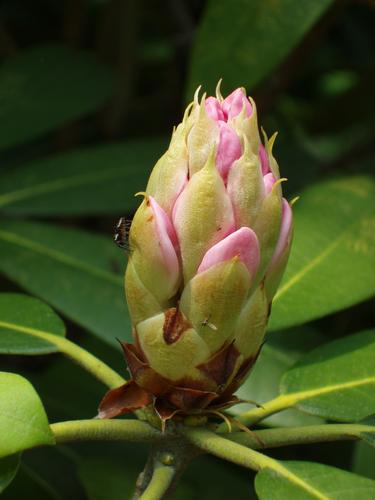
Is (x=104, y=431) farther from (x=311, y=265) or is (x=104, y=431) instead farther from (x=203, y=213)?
(x=311, y=265)

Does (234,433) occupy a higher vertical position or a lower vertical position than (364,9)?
lower

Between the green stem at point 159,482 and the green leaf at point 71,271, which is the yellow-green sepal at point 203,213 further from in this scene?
the green leaf at point 71,271

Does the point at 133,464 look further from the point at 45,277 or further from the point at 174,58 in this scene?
the point at 174,58

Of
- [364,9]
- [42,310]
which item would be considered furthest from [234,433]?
[364,9]

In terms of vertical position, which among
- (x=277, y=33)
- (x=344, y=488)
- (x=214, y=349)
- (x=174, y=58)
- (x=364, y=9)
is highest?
(x=364, y=9)

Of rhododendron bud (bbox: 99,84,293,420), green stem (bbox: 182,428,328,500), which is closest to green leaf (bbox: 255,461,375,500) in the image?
green stem (bbox: 182,428,328,500)

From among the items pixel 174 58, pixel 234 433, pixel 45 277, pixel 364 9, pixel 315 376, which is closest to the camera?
pixel 234 433
